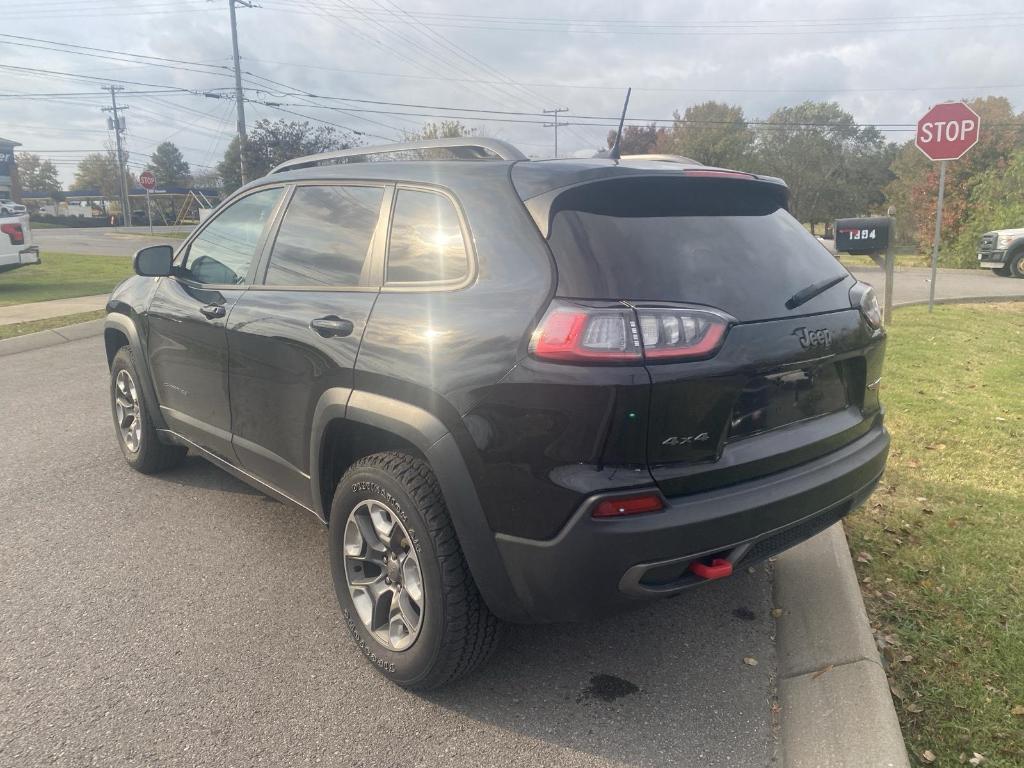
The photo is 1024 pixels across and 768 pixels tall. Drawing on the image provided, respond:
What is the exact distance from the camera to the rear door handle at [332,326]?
279cm

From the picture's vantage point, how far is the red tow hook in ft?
7.57

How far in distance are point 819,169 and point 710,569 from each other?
50.2 metres

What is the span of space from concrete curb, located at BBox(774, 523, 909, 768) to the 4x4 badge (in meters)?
1.07

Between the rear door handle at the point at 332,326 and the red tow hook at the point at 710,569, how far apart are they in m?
1.42

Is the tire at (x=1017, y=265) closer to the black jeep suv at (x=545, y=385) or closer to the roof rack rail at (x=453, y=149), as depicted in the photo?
the black jeep suv at (x=545, y=385)

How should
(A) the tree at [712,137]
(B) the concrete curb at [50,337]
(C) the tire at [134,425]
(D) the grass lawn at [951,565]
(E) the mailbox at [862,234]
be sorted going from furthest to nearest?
(A) the tree at [712,137], (B) the concrete curb at [50,337], (E) the mailbox at [862,234], (C) the tire at [134,425], (D) the grass lawn at [951,565]

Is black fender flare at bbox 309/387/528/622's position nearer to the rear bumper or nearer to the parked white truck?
the rear bumper

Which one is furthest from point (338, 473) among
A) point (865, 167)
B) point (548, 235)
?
point (865, 167)

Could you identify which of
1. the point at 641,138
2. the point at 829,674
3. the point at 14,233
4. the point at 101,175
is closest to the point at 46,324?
the point at 14,233

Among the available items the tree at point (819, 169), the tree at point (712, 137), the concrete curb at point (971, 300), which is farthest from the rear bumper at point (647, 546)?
the tree at point (819, 169)

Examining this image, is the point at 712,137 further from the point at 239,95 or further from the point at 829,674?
the point at 829,674

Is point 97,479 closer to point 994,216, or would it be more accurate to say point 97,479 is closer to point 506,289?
point 506,289

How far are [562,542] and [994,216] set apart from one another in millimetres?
25271

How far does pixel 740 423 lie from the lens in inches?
92.9
